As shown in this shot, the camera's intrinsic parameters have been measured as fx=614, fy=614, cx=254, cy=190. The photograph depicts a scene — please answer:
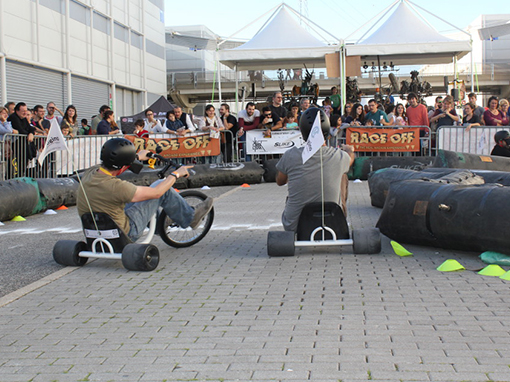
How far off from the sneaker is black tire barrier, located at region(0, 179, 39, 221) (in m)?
4.35

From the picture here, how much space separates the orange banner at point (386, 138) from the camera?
16109 millimetres

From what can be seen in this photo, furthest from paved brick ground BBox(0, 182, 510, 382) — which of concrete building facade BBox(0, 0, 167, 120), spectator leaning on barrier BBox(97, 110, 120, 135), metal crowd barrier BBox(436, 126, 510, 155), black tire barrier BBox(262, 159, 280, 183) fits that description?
concrete building facade BBox(0, 0, 167, 120)

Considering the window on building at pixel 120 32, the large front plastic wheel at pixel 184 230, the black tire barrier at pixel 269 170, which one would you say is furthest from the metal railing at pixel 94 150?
the window on building at pixel 120 32

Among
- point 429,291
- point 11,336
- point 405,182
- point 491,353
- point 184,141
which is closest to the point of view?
point 491,353

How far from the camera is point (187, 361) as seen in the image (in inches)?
134

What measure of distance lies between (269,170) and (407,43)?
21.8 feet

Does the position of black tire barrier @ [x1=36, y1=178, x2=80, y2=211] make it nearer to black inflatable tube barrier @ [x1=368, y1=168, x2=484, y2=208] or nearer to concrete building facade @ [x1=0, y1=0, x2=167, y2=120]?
black inflatable tube barrier @ [x1=368, y1=168, x2=484, y2=208]

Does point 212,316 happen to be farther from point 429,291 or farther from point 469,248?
point 469,248

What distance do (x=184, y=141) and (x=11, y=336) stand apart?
12.4m

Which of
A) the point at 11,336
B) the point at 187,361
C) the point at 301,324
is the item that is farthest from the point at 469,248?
the point at 11,336

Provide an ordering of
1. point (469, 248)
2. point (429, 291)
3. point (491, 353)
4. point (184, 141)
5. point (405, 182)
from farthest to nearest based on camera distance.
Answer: point (184, 141)
point (405, 182)
point (469, 248)
point (429, 291)
point (491, 353)

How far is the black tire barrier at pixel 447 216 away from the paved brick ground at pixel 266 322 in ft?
0.66

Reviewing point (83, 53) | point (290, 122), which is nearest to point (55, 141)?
point (290, 122)

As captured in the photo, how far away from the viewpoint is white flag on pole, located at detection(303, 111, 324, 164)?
19.2 feet
